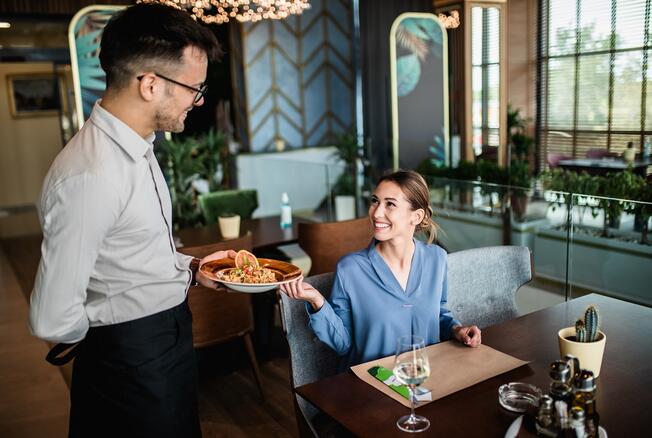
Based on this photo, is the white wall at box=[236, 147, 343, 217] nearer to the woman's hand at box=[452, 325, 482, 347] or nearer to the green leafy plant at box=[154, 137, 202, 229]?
the green leafy plant at box=[154, 137, 202, 229]

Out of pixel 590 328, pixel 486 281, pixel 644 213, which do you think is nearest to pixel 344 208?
pixel 644 213

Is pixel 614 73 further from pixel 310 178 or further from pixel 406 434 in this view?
pixel 406 434

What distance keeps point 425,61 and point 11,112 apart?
23.4 ft

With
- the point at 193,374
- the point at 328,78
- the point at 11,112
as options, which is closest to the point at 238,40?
the point at 328,78

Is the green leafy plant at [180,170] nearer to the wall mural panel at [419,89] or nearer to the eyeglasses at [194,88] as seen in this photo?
the wall mural panel at [419,89]

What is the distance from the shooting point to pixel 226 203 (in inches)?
186

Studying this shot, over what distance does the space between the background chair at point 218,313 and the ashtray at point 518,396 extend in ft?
5.35

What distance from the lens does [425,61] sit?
6508 millimetres

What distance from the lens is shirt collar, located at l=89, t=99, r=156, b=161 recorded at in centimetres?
138

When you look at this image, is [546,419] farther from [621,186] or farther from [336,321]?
[621,186]

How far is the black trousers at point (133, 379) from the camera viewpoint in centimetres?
143

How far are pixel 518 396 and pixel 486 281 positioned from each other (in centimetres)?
95

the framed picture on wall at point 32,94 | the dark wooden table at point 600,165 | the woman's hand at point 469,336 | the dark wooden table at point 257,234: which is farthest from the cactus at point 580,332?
the framed picture on wall at point 32,94

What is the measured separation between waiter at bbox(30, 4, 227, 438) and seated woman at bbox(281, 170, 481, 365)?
18.4 inches
